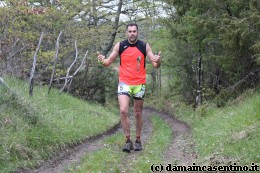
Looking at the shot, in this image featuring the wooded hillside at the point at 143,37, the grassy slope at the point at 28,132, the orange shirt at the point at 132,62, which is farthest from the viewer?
the wooded hillside at the point at 143,37

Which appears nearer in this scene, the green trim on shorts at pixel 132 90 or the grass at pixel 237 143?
the grass at pixel 237 143

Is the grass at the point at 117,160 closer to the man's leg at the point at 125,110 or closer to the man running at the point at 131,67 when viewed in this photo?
the man's leg at the point at 125,110

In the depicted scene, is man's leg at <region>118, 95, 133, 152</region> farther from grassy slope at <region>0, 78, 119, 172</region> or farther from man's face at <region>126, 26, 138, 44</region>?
grassy slope at <region>0, 78, 119, 172</region>

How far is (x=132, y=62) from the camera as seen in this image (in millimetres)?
7230

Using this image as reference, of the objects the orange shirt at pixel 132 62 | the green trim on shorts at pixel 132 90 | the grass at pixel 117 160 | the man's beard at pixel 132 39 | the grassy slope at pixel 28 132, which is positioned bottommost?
the grass at pixel 117 160

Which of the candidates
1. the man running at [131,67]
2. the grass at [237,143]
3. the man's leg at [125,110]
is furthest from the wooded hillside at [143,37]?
the man's leg at [125,110]

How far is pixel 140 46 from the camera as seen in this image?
730cm

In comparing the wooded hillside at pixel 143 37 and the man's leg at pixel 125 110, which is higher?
the wooded hillside at pixel 143 37

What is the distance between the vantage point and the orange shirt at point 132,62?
723 cm

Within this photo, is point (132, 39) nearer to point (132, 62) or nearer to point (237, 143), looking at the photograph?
point (132, 62)

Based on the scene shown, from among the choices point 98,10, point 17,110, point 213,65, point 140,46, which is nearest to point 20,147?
point 17,110

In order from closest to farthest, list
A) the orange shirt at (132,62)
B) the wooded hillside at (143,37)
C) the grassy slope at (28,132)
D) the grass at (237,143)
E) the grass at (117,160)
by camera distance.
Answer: the grass at (237,143)
the grass at (117,160)
the grassy slope at (28,132)
the orange shirt at (132,62)
the wooded hillside at (143,37)

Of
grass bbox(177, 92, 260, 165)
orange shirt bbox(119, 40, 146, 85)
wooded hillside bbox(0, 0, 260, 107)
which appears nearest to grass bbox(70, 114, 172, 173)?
grass bbox(177, 92, 260, 165)

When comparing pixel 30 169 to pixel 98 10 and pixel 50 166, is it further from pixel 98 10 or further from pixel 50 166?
pixel 98 10
